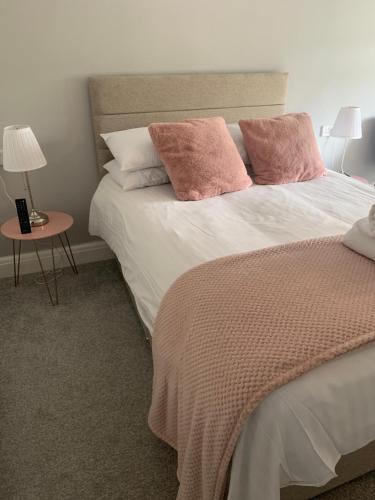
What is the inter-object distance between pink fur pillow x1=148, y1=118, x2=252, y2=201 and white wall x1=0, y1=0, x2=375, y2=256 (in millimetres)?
581

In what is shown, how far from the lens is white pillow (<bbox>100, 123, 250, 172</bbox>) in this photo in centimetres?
211

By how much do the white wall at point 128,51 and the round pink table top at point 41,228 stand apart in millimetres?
224

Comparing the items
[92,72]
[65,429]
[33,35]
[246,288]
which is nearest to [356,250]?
[246,288]

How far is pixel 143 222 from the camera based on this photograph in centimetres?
176

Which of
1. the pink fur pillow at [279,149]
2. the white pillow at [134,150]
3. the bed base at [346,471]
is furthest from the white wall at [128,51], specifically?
the bed base at [346,471]

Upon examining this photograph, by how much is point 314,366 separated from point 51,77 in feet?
6.79

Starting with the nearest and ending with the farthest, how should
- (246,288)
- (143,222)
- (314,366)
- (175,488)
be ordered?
(314,366)
(246,288)
(175,488)
(143,222)

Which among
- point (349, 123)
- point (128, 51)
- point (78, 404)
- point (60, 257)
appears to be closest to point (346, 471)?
point (78, 404)

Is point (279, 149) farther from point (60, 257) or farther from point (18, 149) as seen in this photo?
point (60, 257)

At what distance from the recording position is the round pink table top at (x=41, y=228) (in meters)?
2.04

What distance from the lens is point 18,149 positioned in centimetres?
195

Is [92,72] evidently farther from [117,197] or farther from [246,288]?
[246,288]

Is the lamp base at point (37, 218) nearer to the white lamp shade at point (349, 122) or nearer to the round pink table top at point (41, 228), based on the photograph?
the round pink table top at point (41, 228)

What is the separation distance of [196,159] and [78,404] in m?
1.29
